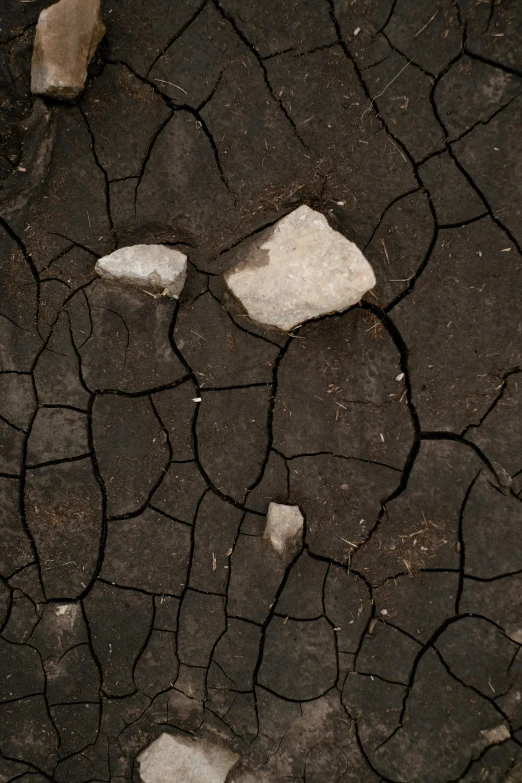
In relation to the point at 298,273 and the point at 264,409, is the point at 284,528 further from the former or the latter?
the point at 298,273

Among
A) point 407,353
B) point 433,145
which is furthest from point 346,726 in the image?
point 433,145

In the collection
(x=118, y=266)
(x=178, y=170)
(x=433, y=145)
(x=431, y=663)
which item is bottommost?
(x=431, y=663)

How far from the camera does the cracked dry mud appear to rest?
239 cm

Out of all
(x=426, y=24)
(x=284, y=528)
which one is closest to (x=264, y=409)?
(x=284, y=528)

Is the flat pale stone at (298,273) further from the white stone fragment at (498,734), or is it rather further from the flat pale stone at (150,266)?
the white stone fragment at (498,734)

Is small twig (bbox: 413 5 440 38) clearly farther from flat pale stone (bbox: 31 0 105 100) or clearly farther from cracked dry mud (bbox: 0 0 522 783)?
flat pale stone (bbox: 31 0 105 100)

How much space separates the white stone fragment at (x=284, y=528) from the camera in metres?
2.46

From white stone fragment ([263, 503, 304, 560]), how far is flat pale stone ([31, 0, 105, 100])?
222 cm

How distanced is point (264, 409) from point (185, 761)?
1742mm

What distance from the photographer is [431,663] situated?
7.99 feet

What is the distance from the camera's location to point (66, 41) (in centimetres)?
241

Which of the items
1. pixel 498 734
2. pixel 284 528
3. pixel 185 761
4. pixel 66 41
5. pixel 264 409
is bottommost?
pixel 185 761

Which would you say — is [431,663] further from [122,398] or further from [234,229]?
[234,229]

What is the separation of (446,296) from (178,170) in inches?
55.6
